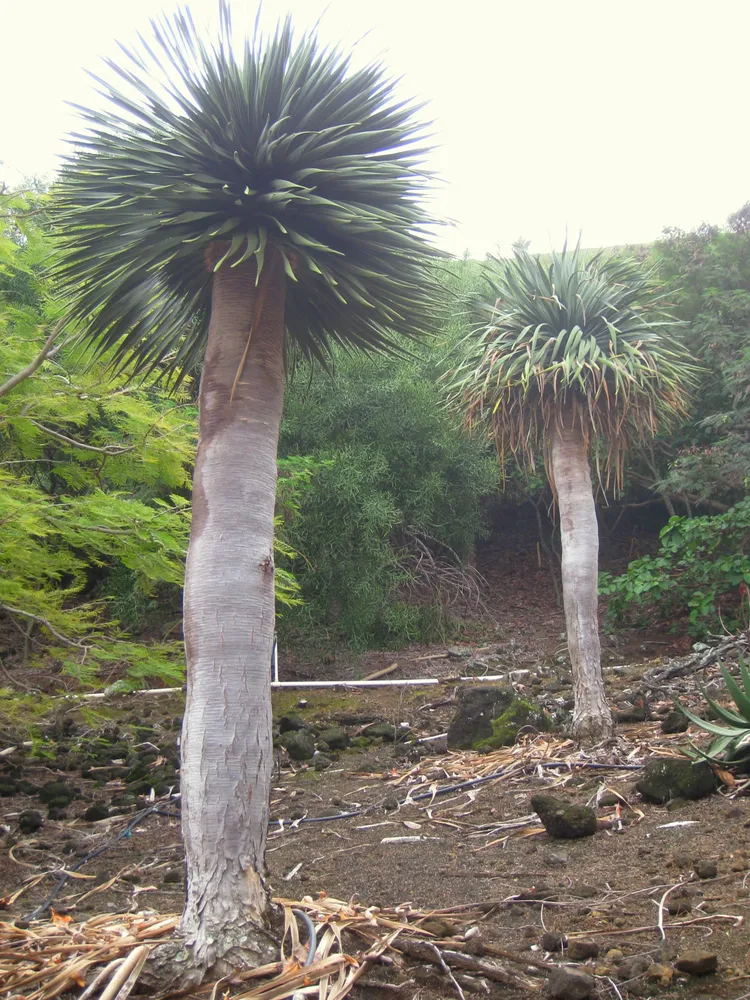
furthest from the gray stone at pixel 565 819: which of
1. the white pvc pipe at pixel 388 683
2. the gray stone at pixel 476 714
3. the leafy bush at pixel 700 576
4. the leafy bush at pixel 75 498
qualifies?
the leafy bush at pixel 700 576

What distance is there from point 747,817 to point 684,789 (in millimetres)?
629

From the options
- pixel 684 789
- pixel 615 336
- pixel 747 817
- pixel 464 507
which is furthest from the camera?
pixel 464 507

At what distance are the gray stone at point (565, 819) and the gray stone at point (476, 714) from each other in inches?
129

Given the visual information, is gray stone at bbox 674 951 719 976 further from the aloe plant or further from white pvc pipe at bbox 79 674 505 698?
white pvc pipe at bbox 79 674 505 698

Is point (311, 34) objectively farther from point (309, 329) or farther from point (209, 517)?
point (209, 517)

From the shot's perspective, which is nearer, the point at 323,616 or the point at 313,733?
the point at 313,733

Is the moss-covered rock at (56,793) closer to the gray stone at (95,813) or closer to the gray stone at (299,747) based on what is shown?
the gray stone at (95,813)

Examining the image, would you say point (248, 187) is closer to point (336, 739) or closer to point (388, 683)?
point (336, 739)

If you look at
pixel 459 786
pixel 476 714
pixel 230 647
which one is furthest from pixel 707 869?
pixel 476 714

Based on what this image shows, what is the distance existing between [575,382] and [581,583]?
5.85ft

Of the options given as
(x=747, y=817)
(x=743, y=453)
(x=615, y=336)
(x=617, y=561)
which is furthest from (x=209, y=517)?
(x=617, y=561)

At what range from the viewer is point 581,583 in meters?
7.70

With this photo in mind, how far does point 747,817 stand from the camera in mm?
4855

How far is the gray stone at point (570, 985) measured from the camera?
2.94 metres
